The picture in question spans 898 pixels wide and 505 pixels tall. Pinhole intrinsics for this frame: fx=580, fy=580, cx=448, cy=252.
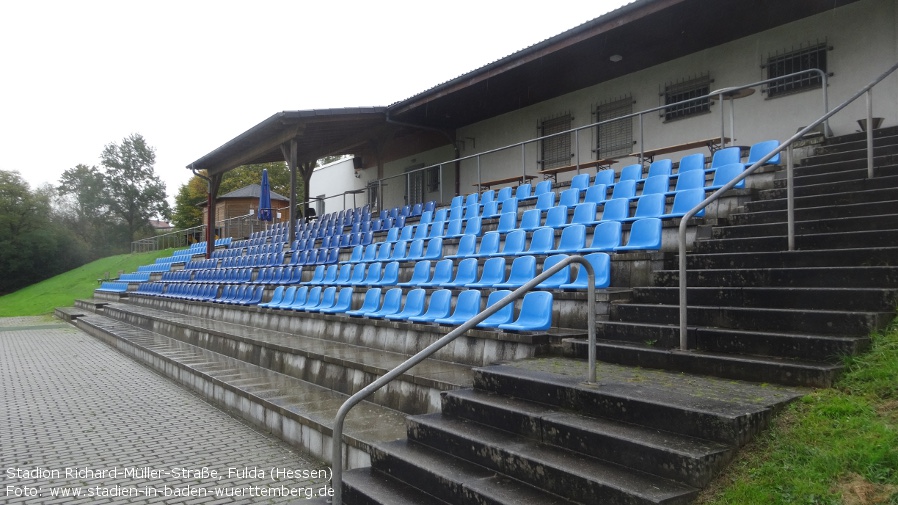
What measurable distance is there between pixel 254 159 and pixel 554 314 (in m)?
14.9

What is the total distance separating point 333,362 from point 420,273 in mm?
2429

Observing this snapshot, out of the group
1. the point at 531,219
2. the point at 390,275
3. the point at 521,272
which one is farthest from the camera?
the point at 390,275

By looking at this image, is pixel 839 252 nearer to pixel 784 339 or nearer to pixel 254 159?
pixel 784 339

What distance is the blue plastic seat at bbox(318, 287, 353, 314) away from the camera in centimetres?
842

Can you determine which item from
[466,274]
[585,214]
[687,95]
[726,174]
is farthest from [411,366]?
[687,95]

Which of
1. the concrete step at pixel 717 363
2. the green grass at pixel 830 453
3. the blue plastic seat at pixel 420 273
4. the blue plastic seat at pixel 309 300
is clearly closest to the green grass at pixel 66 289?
the blue plastic seat at pixel 309 300

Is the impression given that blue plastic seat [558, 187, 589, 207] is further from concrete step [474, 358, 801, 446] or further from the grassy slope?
the grassy slope

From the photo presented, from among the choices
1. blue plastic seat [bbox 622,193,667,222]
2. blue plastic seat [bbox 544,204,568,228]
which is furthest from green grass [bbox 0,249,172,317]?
blue plastic seat [bbox 622,193,667,222]

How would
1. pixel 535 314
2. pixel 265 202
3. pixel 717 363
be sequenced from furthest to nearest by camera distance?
pixel 265 202 → pixel 535 314 → pixel 717 363

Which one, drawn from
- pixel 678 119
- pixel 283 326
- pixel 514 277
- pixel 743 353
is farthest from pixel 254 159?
pixel 743 353

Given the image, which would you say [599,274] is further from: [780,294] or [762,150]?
[762,150]

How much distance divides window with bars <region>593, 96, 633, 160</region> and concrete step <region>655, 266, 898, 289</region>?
24.4 ft

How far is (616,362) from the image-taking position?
438 centimetres

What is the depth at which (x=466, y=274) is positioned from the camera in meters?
7.42
